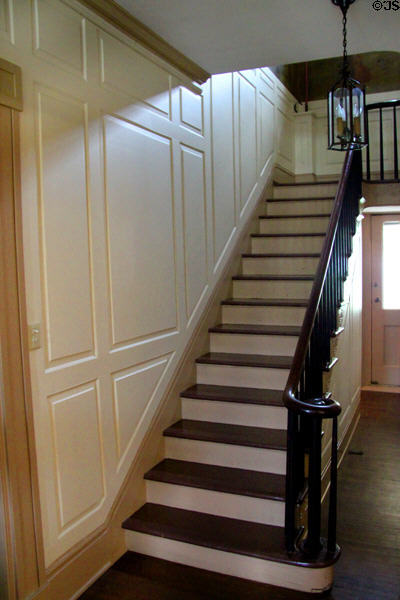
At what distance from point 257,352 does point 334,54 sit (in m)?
2.03

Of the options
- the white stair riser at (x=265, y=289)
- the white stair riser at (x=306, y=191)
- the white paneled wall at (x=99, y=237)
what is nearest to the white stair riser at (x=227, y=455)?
the white paneled wall at (x=99, y=237)

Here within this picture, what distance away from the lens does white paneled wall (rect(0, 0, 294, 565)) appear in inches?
86.2

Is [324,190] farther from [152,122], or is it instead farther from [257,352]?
[152,122]

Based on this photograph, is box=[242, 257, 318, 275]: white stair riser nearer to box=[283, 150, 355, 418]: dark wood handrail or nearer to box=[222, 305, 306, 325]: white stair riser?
box=[222, 305, 306, 325]: white stair riser

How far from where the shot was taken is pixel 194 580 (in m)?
2.54

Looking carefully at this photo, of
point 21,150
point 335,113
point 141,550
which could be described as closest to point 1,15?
point 21,150

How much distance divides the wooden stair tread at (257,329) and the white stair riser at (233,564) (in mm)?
1586

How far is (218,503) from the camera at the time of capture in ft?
9.34

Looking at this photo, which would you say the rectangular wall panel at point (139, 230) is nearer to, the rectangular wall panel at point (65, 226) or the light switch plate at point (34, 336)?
the rectangular wall panel at point (65, 226)

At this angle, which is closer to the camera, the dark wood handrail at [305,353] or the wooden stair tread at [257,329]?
the dark wood handrail at [305,353]

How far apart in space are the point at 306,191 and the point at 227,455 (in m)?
3.18

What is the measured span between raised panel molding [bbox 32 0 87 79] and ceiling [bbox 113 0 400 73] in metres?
0.28

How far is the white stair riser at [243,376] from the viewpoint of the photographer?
136 inches

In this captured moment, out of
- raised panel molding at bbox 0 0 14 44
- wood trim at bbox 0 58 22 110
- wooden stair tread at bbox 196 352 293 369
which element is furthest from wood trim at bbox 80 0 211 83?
wooden stair tread at bbox 196 352 293 369
